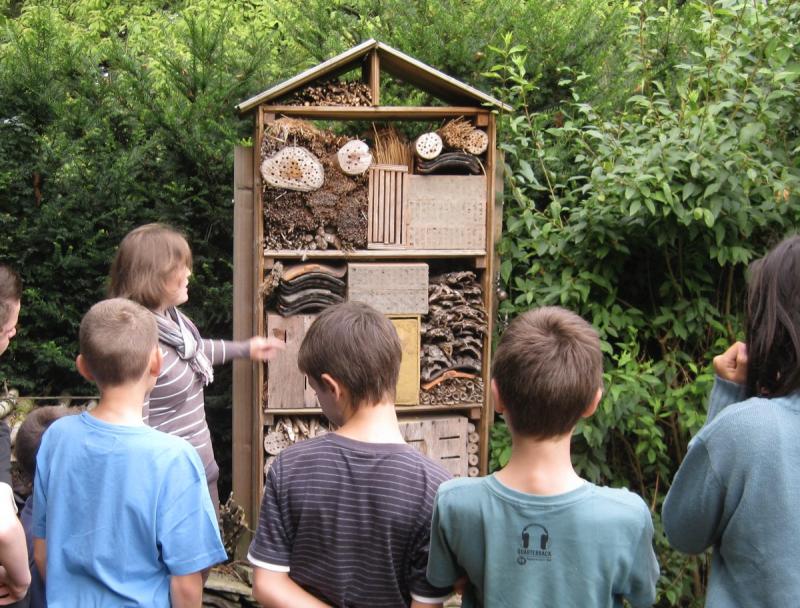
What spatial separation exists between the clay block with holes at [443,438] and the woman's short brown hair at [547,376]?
2.63m

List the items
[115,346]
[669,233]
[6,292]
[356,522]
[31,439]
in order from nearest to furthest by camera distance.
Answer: [356,522]
[115,346]
[6,292]
[31,439]
[669,233]

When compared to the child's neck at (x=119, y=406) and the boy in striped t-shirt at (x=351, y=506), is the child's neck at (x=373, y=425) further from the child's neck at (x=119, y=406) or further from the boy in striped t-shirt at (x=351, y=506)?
the child's neck at (x=119, y=406)

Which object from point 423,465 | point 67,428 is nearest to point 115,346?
point 67,428

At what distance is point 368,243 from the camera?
14.5 feet

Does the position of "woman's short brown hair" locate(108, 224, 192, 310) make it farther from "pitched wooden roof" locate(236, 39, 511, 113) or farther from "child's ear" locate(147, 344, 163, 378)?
"pitched wooden roof" locate(236, 39, 511, 113)

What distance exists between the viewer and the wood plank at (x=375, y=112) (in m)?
4.28

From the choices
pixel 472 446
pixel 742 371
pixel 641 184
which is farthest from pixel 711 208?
pixel 742 371

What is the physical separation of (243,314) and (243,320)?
0.10 feet

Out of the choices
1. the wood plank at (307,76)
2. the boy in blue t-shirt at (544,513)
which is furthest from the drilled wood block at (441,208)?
the boy in blue t-shirt at (544,513)

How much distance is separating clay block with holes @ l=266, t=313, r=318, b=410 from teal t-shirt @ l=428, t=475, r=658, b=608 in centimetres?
258

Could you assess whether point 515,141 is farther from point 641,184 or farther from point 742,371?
point 742,371

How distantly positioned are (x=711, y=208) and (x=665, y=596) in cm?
183

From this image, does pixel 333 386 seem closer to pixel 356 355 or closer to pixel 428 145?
pixel 356 355

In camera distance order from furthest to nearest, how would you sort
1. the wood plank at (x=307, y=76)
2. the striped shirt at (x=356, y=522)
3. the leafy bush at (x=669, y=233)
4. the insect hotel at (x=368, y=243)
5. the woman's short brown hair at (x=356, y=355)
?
1. the insect hotel at (x=368, y=243)
2. the wood plank at (x=307, y=76)
3. the leafy bush at (x=669, y=233)
4. the woman's short brown hair at (x=356, y=355)
5. the striped shirt at (x=356, y=522)
